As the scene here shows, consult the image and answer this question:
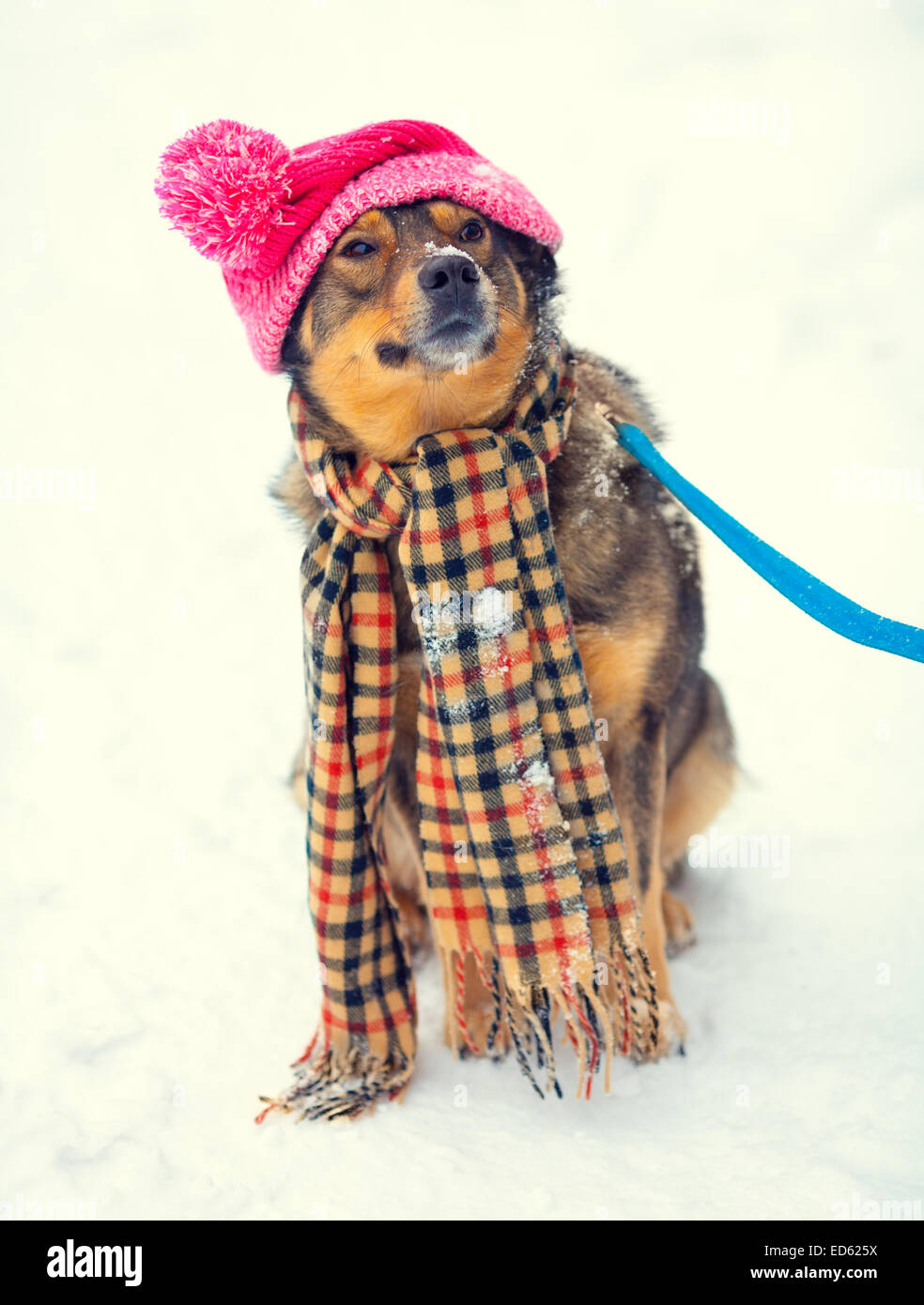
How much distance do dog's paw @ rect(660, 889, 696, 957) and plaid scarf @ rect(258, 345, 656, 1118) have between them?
50 centimetres

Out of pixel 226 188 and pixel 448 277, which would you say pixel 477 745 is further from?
pixel 226 188

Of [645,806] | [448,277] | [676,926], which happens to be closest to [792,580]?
[645,806]

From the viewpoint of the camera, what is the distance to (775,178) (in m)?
5.48

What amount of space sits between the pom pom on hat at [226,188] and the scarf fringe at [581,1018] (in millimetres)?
1614

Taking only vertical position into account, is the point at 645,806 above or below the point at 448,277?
below

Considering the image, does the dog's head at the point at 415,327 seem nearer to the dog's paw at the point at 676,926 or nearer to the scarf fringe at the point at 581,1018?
the scarf fringe at the point at 581,1018

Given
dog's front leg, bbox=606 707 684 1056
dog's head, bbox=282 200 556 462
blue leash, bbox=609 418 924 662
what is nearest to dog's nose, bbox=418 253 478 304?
dog's head, bbox=282 200 556 462

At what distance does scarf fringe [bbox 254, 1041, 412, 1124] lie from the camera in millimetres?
2277

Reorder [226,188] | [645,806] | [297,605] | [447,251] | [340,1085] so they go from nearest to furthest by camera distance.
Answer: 1. [226,188]
2. [447,251]
3. [340,1085]
4. [645,806]
5. [297,605]

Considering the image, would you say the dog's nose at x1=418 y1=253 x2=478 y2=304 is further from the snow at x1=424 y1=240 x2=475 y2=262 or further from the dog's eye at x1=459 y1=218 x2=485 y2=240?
the dog's eye at x1=459 y1=218 x2=485 y2=240

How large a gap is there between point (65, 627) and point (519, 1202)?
9.98 feet

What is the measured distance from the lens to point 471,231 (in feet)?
7.18

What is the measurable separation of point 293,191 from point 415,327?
1.17ft

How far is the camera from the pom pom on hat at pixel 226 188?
1.97 metres
